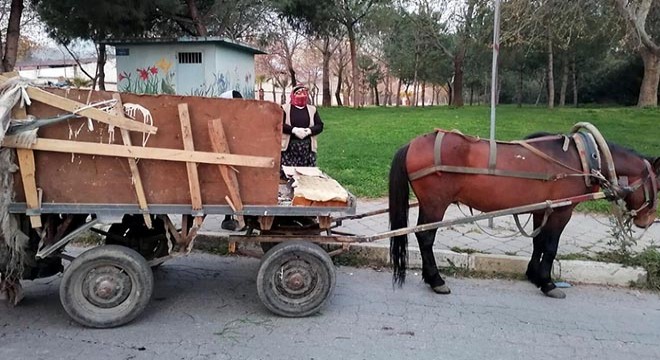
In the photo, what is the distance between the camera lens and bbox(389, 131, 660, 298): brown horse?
4.54m

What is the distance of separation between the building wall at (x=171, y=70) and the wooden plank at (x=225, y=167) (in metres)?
14.7

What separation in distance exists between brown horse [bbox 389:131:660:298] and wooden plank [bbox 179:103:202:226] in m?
1.70

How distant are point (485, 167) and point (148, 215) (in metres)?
2.69

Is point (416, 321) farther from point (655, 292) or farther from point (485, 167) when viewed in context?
point (655, 292)

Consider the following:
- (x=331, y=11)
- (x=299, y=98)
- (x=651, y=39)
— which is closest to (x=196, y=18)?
(x=331, y=11)

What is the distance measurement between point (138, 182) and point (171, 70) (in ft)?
51.2

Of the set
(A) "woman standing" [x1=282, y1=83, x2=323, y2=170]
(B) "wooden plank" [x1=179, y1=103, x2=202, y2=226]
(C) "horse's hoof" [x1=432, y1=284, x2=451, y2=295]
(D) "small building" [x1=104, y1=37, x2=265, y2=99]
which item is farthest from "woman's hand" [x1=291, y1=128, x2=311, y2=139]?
(D) "small building" [x1=104, y1=37, x2=265, y2=99]

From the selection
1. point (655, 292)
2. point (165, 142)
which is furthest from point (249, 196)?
point (655, 292)

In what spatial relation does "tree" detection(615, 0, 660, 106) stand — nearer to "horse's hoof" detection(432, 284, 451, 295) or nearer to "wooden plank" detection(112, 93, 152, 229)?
"horse's hoof" detection(432, 284, 451, 295)

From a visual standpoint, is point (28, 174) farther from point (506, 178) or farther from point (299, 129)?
point (506, 178)

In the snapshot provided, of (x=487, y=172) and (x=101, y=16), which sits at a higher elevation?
(x=101, y=16)

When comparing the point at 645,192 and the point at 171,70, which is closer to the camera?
the point at 645,192

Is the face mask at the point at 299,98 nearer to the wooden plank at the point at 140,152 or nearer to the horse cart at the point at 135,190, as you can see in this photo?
the horse cart at the point at 135,190

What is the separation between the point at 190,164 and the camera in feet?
12.4
